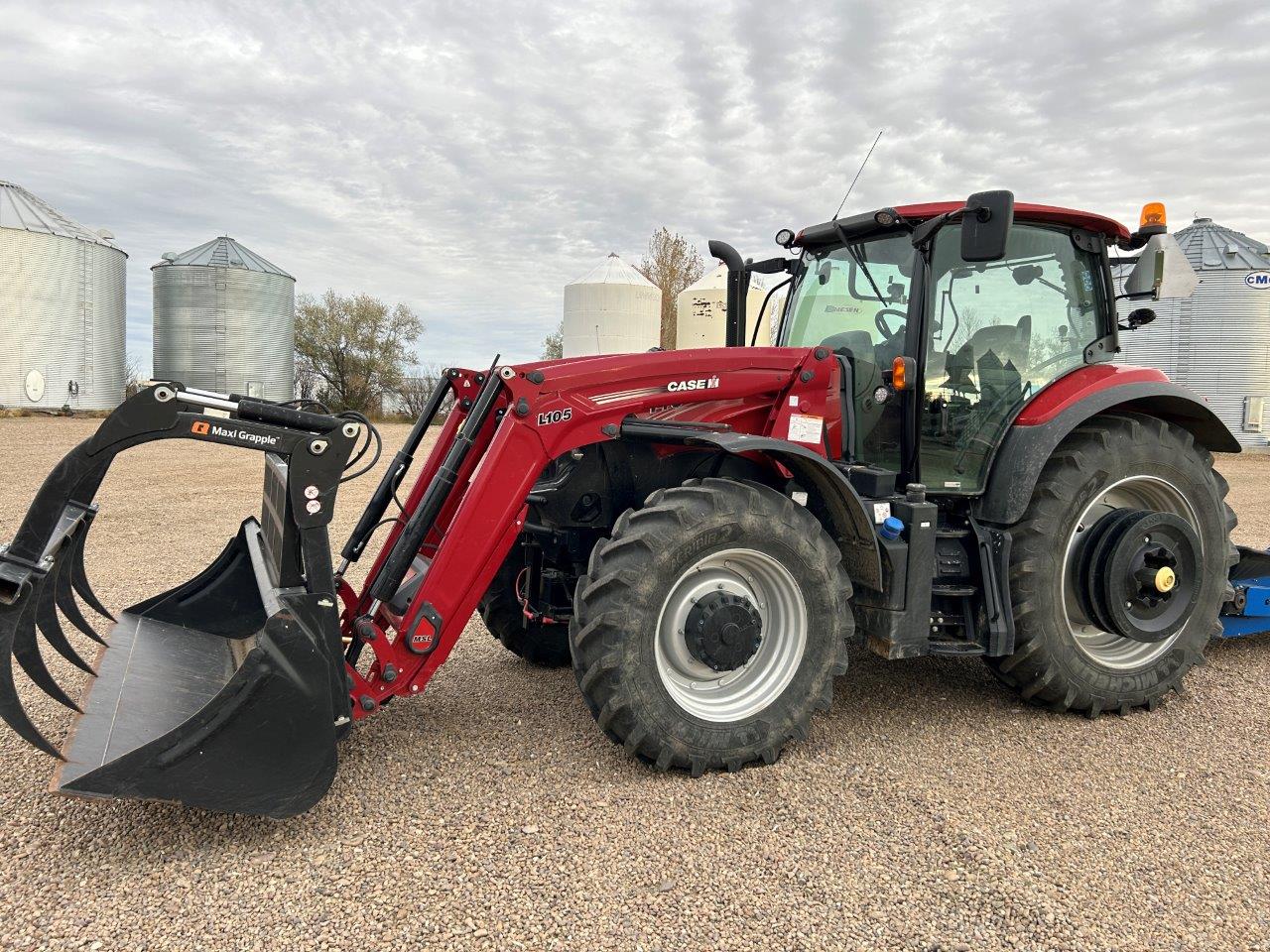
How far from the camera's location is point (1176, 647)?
413cm

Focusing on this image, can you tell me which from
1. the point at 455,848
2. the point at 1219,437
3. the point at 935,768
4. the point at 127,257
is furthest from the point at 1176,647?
the point at 127,257

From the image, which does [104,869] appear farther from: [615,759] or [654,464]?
[654,464]

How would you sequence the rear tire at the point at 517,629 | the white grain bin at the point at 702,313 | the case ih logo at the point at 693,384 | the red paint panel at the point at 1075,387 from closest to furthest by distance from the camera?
the case ih logo at the point at 693,384
the red paint panel at the point at 1075,387
the rear tire at the point at 517,629
the white grain bin at the point at 702,313

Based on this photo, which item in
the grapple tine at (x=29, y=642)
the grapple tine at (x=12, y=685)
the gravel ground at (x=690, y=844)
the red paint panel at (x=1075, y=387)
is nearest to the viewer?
the gravel ground at (x=690, y=844)

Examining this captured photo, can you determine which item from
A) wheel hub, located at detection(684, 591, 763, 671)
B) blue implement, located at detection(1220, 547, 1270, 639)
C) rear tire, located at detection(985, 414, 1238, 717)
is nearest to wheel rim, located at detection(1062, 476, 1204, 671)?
rear tire, located at detection(985, 414, 1238, 717)

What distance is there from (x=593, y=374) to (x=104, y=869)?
226 cm

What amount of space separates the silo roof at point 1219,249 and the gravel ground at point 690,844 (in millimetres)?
19711

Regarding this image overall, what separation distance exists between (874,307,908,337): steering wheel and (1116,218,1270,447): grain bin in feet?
61.0

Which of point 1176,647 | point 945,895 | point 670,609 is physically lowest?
point 945,895

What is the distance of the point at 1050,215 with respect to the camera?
4.05 m

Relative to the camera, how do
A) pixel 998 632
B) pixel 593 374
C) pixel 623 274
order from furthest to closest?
pixel 623 274
pixel 998 632
pixel 593 374

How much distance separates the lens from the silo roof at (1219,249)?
19547 mm

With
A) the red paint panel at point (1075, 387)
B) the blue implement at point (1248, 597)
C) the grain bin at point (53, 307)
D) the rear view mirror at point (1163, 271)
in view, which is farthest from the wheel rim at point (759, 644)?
the grain bin at point (53, 307)

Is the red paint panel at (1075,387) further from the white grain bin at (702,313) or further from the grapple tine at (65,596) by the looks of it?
the white grain bin at (702,313)
